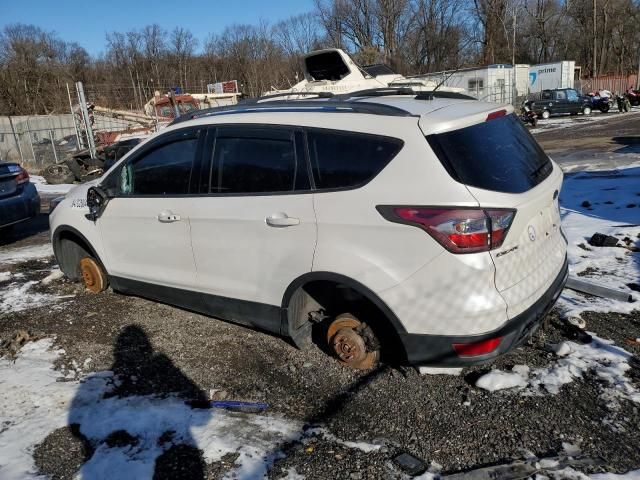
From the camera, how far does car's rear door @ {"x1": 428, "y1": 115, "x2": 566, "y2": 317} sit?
9.35 ft

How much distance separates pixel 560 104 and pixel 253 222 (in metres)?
33.5

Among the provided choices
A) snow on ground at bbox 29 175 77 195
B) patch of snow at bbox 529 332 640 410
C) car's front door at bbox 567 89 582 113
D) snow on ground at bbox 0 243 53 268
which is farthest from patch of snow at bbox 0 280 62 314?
car's front door at bbox 567 89 582 113

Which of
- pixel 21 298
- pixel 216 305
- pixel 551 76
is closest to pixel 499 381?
pixel 216 305

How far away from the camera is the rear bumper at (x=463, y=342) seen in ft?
9.50

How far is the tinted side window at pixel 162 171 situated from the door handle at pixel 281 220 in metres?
0.92

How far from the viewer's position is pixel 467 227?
2744 millimetres

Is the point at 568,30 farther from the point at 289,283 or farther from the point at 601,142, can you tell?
the point at 289,283

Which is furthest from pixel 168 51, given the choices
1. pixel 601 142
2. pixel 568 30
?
pixel 568 30

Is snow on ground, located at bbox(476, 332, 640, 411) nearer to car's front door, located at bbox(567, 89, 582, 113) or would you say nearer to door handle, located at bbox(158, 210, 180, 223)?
door handle, located at bbox(158, 210, 180, 223)

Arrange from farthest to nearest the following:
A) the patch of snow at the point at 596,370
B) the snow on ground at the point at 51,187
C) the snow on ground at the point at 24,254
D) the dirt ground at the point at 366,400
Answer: the snow on ground at the point at 51,187 < the snow on ground at the point at 24,254 < the patch of snow at the point at 596,370 < the dirt ground at the point at 366,400

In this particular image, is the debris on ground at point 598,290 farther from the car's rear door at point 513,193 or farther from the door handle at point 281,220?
the door handle at point 281,220

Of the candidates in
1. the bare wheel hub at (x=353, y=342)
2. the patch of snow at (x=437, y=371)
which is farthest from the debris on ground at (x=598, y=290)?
the bare wheel hub at (x=353, y=342)

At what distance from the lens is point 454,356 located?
9.73 feet

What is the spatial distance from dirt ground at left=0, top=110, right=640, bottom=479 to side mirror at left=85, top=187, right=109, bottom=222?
3.06ft
